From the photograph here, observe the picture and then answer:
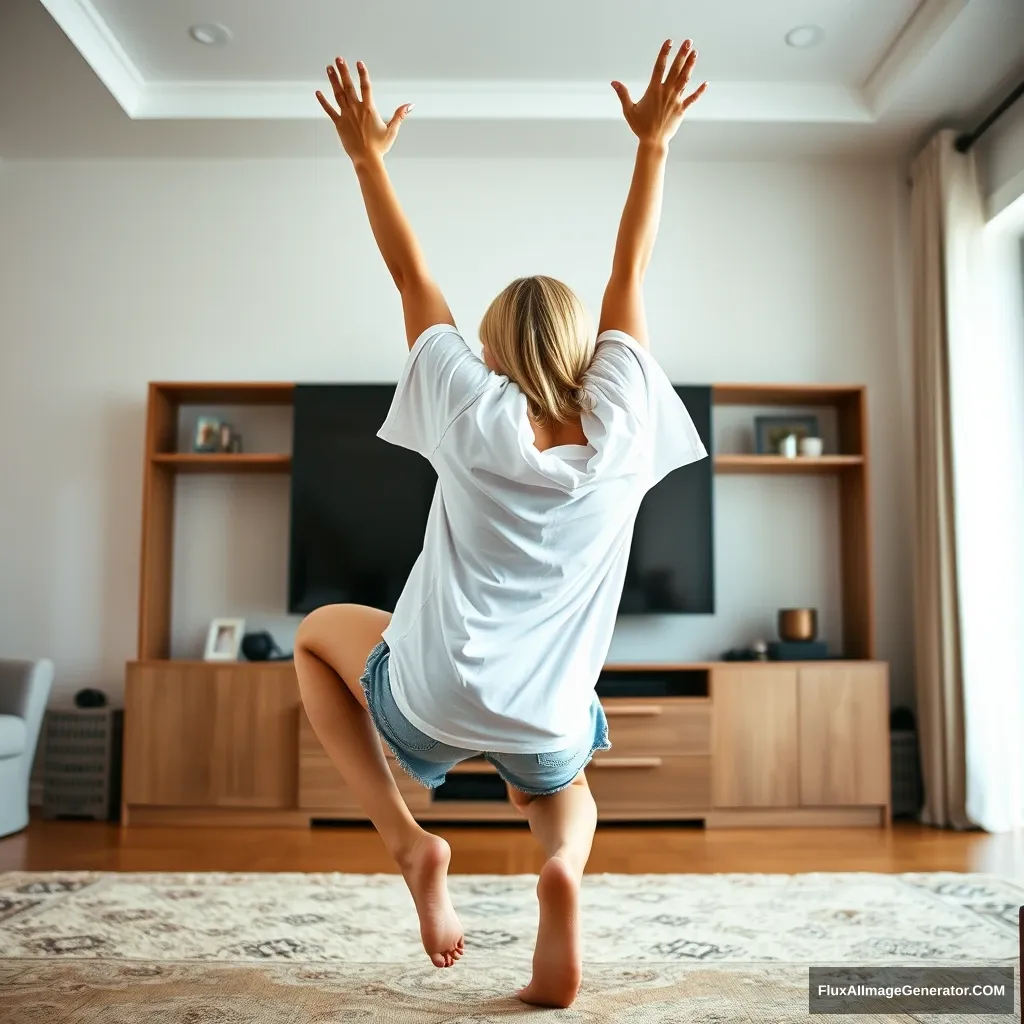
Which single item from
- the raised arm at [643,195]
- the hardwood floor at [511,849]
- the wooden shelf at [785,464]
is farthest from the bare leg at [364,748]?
the wooden shelf at [785,464]

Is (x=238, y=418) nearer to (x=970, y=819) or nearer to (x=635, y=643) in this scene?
(x=635, y=643)

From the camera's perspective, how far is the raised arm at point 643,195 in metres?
1.75

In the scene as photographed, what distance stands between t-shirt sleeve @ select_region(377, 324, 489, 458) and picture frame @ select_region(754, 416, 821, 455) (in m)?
2.94

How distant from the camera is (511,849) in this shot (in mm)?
3447

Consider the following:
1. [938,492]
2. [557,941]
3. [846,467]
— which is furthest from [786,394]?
[557,941]

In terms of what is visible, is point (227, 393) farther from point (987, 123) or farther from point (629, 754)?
point (987, 123)

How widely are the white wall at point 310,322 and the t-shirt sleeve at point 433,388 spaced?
2.96 m

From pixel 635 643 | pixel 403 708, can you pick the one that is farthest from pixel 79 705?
pixel 403 708

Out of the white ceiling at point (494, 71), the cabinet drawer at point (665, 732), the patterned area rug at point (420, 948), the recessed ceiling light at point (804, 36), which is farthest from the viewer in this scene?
the cabinet drawer at point (665, 732)

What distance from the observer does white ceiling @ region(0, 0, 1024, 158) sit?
3674mm

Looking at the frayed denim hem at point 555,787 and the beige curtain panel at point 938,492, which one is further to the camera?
the beige curtain panel at point 938,492

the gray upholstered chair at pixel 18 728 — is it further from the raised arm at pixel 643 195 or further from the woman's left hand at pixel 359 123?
the raised arm at pixel 643 195

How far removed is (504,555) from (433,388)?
28cm

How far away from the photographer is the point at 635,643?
4457 millimetres
